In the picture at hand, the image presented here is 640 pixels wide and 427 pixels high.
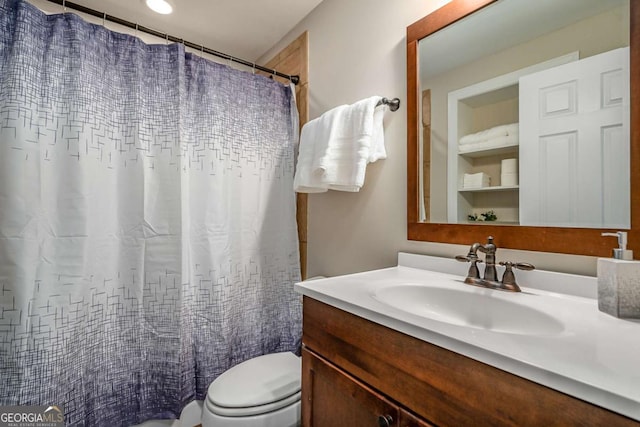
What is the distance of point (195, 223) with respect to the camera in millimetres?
1416

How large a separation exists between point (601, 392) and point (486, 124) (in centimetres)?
84

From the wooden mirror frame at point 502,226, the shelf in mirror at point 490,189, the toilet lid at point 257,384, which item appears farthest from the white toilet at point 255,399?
the shelf in mirror at point 490,189

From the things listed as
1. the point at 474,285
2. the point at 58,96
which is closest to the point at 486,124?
the point at 474,285

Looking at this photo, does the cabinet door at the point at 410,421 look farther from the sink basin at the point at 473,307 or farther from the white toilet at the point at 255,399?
the white toilet at the point at 255,399

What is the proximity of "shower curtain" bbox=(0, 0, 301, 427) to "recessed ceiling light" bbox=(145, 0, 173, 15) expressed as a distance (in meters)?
0.48

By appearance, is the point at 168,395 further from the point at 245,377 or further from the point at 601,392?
the point at 601,392

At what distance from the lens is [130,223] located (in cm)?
128

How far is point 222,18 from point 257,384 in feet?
6.74

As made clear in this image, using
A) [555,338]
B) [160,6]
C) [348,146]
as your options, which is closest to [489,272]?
[555,338]

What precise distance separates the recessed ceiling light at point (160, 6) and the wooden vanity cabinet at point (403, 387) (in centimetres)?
188

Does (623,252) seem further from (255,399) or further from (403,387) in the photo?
(255,399)

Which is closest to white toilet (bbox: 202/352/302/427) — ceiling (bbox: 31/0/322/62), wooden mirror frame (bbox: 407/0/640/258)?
wooden mirror frame (bbox: 407/0/640/258)

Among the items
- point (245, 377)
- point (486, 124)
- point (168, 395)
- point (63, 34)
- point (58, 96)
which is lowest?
point (168, 395)

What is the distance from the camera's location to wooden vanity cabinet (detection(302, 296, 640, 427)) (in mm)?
413
